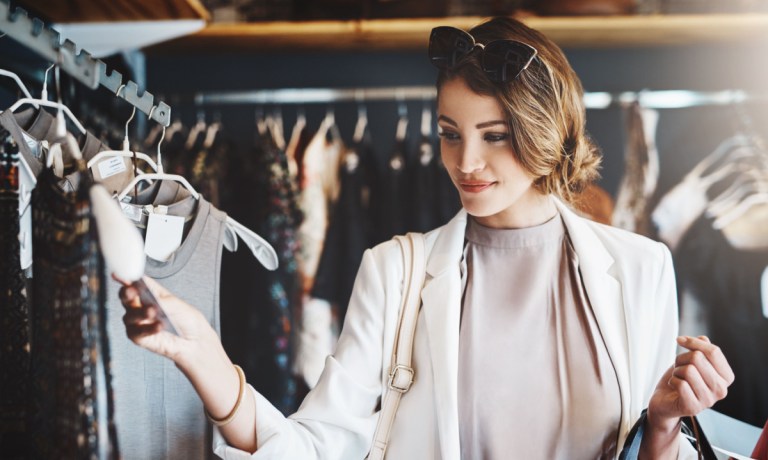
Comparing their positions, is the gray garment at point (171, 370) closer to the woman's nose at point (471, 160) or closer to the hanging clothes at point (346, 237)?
the woman's nose at point (471, 160)

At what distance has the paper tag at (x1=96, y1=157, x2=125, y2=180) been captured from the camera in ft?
3.78

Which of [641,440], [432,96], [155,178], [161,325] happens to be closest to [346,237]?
[432,96]

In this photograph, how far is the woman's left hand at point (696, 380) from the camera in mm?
969

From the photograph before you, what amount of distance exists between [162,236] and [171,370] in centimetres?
23

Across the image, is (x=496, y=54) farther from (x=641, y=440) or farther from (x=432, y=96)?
(x=432, y=96)

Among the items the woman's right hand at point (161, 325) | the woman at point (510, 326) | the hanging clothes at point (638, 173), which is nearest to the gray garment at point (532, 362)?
the woman at point (510, 326)

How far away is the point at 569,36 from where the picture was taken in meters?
2.30

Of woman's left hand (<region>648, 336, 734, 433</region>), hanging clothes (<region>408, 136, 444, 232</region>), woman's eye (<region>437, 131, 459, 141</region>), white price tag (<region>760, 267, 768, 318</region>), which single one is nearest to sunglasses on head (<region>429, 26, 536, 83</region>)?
woman's eye (<region>437, 131, 459, 141</region>)

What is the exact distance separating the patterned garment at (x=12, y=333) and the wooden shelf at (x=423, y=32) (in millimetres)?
1535

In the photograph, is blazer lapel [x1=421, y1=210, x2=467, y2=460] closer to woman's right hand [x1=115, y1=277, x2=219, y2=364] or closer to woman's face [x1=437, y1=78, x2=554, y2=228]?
woman's face [x1=437, y1=78, x2=554, y2=228]

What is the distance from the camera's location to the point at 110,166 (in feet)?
3.84

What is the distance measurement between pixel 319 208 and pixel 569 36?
1073 millimetres

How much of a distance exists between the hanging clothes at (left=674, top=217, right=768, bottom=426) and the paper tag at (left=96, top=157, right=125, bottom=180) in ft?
5.65

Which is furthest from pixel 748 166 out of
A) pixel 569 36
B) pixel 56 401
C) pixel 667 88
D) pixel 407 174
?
pixel 56 401
